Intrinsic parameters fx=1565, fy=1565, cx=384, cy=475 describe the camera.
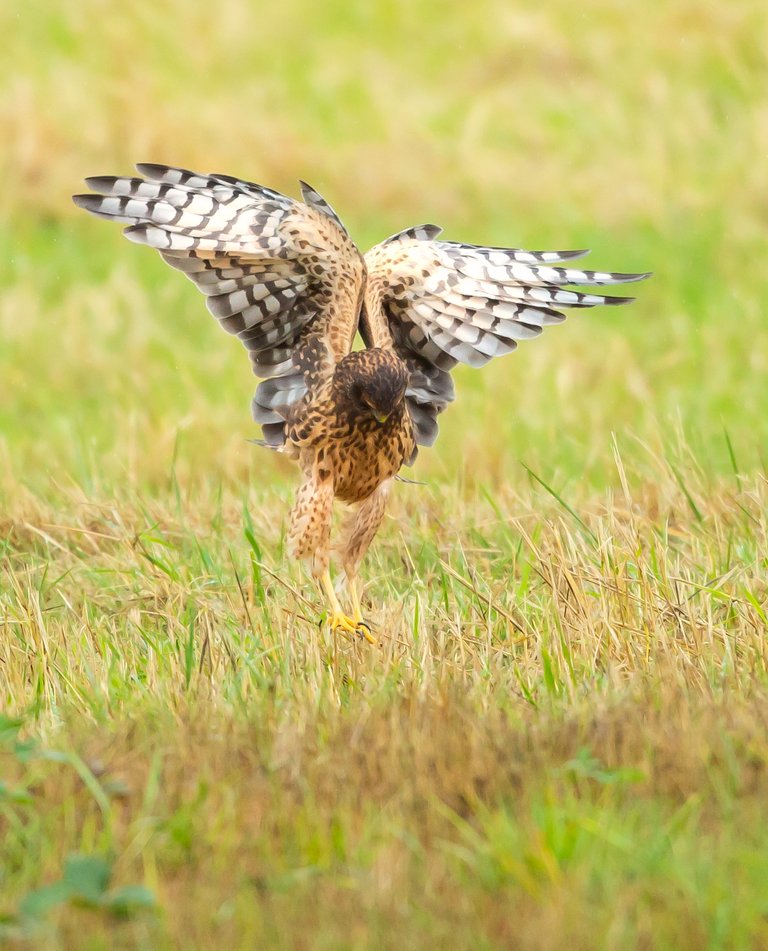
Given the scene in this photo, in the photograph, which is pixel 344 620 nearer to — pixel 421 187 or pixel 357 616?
pixel 357 616

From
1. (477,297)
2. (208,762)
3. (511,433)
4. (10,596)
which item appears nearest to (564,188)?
(511,433)

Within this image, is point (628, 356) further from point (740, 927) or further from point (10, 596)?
point (740, 927)

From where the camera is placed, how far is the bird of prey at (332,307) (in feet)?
15.3

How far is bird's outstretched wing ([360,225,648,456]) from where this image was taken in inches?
194

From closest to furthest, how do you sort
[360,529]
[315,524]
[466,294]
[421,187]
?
[315,524] < [360,529] < [466,294] < [421,187]

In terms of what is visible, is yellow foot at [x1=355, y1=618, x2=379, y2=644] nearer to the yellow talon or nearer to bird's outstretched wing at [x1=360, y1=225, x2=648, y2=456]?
the yellow talon

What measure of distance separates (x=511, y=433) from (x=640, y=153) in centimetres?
A: 609

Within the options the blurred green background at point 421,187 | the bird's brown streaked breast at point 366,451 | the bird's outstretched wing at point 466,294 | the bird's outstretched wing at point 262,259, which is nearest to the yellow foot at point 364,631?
the bird's brown streaked breast at point 366,451

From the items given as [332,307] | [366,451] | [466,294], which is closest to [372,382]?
[366,451]

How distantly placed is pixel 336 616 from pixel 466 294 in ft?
3.92

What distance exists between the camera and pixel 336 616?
14.4ft

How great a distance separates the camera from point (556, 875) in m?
2.69

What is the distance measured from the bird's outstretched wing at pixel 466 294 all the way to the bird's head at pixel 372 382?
28 centimetres

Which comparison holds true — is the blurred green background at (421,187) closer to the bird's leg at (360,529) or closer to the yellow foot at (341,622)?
the bird's leg at (360,529)
